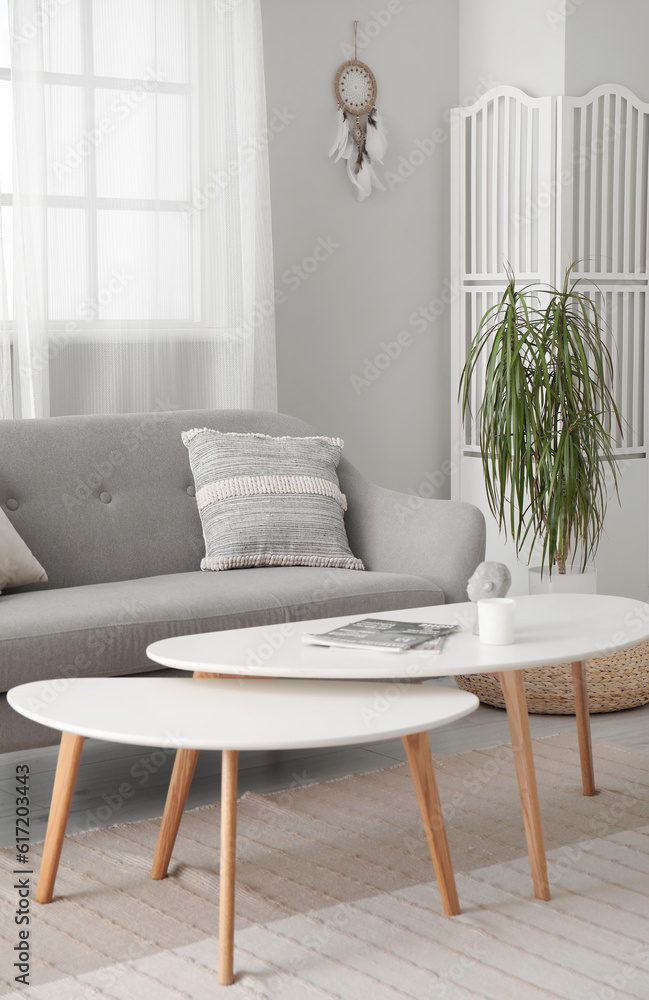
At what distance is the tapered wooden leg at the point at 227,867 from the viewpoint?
5.86ft

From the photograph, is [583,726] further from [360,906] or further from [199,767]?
[199,767]

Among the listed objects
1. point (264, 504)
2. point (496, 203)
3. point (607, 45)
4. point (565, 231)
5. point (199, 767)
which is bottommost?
point (199, 767)

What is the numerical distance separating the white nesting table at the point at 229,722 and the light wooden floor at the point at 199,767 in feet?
1.56

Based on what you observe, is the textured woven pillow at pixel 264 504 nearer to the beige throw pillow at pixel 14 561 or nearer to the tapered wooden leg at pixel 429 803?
the beige throw pillow at pixel 14 561

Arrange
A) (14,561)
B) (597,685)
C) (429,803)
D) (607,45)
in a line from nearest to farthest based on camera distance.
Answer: (429,803)
(14,561)
(597,685)
(607,45)

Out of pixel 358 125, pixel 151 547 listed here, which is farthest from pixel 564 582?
pixel 358 125

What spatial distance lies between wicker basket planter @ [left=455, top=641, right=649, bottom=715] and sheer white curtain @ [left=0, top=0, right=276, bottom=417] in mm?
1492

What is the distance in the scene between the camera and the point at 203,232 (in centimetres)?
416

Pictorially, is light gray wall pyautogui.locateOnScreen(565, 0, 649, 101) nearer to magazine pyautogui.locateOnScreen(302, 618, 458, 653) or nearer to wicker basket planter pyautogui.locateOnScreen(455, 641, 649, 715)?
wicker basket planter pyautogui.locateOnScreen(455, 641, 649, 715)

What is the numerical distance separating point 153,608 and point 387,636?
2.28 ft

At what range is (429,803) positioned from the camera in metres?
2.02

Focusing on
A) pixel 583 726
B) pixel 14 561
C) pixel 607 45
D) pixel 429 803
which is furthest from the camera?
pixel 607 45

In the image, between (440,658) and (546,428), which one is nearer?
(440,658)

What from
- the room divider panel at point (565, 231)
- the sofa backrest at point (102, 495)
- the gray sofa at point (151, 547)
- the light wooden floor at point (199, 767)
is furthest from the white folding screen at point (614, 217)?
the sofa backrest at point (102, 495)
